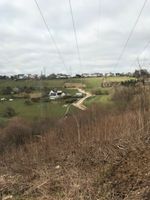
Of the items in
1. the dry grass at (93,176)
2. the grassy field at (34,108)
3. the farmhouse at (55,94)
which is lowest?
the grassy field at (34,108)

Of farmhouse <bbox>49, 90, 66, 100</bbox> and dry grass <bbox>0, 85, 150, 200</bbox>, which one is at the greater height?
dry grass <bbox>0, 85, 150, 200</bbox>

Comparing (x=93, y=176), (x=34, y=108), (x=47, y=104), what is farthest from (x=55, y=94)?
(x=93, y=176)

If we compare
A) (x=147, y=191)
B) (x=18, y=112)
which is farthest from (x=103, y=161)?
(x=18, y=112)

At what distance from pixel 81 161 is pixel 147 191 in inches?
126

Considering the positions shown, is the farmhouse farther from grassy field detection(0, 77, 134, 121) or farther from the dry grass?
the dry grass

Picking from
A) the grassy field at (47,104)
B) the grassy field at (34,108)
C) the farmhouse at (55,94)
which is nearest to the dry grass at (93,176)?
the grassy field at (47,104)

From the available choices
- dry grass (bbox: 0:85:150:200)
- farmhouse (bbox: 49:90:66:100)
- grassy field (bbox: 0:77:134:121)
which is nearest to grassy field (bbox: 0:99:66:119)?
grassy field (bbox: 0:77:134:121)

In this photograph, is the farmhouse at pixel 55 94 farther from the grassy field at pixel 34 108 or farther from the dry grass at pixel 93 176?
the dry grass at pixel 93 176

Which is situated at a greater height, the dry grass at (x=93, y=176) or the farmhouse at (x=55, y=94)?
the dry grass at (x=93, y=176)

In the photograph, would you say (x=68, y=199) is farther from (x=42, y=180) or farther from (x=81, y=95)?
(x=81, y=95)

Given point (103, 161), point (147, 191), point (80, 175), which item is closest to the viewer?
point (147, 191)

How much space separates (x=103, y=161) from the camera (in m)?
8.10

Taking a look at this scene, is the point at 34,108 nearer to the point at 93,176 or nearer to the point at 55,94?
the point at 55,94

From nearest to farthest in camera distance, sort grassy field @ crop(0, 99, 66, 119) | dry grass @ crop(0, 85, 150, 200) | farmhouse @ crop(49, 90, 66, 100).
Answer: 1. dry grass @ crop(0, 85, 150, 200)
2. grassy field @ crop(0, 99, 66, 119)
3. farmhouse @ crop(49, 90, 66, 100)
